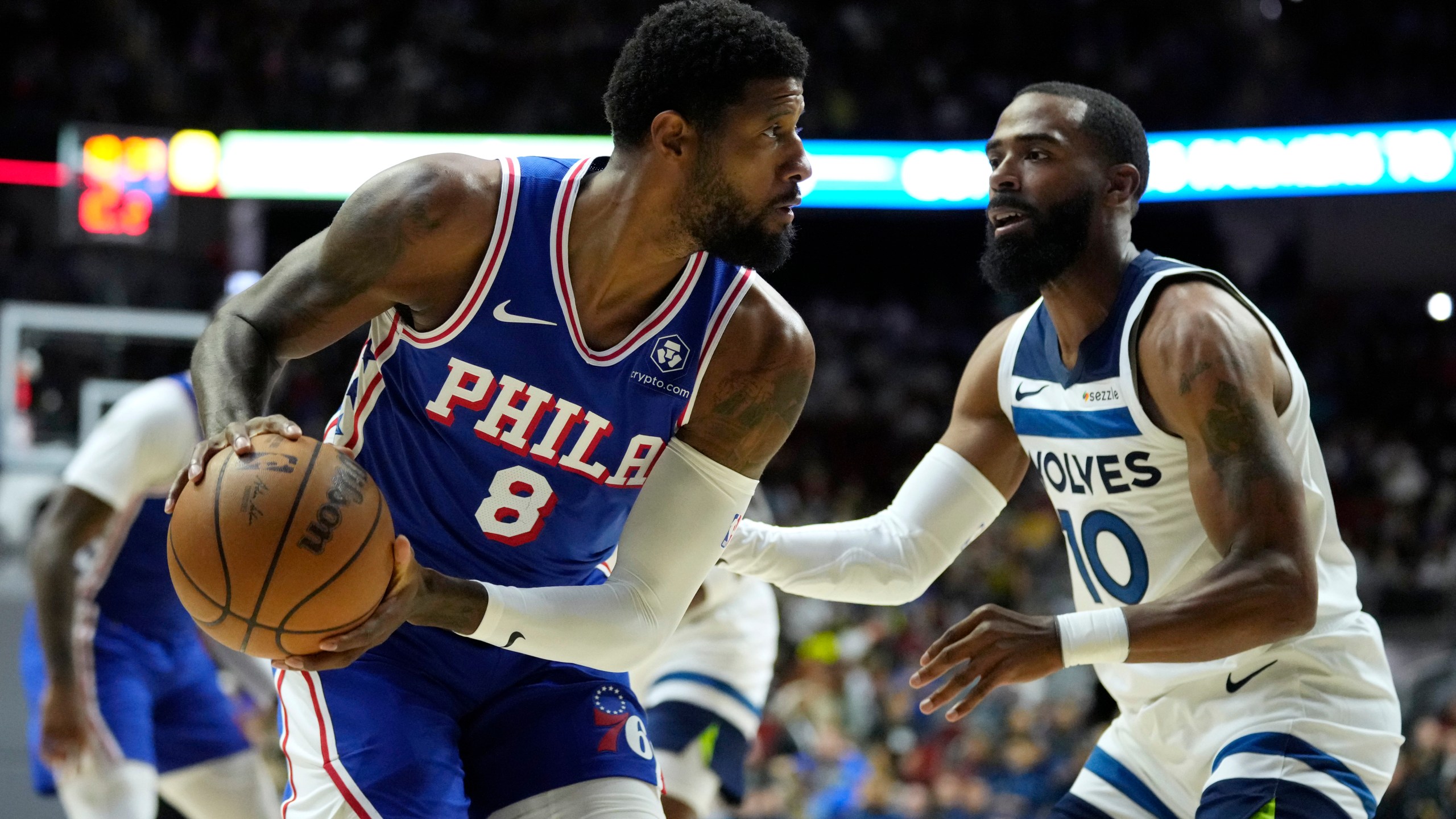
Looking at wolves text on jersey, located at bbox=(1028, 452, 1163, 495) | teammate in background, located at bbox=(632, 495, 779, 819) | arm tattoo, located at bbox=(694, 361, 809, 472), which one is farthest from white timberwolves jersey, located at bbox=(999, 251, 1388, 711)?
teammate in background, located at bbox=(632, 495, 779, 819)

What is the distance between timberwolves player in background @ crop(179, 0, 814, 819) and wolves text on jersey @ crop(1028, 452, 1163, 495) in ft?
2.19

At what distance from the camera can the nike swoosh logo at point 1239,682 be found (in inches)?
112

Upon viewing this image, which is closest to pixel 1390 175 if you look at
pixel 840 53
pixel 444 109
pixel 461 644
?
pixel 840 53

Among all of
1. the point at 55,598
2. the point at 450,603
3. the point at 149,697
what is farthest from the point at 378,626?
the point at 149,697

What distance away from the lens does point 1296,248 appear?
15.0 meters

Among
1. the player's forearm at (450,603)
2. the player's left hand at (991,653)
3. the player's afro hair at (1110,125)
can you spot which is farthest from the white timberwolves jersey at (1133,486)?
the player's forearm at (450,603)

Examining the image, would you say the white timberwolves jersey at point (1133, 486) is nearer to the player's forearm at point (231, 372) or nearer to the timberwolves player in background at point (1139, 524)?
the timberwolves player in background at point (1139, 524)

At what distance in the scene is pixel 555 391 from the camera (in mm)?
2723

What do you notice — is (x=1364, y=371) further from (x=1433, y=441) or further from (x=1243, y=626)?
(x=1243, y=626)

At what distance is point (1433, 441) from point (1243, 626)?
41.9 feet

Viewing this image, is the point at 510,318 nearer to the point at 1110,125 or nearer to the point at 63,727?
the point at 1110,125

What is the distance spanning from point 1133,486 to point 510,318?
1.36m

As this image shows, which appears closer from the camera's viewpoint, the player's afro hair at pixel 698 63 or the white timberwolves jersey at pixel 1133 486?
the player's afro hair at pixel 698 63

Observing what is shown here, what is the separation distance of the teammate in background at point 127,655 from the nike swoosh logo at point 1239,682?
3.05 m
